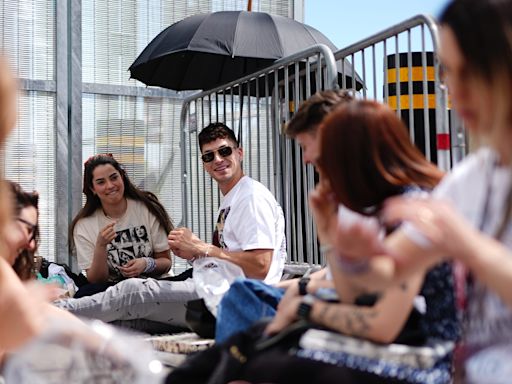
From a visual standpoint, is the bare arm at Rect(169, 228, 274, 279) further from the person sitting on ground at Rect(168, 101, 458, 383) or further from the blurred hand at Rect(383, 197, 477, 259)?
the blurred hand at Rect(383, 197, 477, 259)

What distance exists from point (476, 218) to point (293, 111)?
3322 mm

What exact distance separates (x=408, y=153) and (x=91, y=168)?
356cm

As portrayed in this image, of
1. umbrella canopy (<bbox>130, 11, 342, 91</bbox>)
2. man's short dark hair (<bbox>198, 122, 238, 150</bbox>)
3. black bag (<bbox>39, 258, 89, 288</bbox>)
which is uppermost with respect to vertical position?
umbrella canopy (<bbox>130, 11, 342, 91</bbox>)

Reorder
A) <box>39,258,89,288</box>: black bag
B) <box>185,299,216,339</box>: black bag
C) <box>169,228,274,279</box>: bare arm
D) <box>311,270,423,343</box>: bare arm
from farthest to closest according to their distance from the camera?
<box>39,258,89,288</box>: black bag
<box>169,228,274,279</box>: bare arm
<box>185,299,216,339</box>: black bag
<box>311,270,423,343</box>: bare arm

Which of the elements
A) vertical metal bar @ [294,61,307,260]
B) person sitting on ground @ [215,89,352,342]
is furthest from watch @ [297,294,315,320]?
vertical metal bar @ [294,61,307,260]

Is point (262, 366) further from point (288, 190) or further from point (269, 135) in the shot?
point (269, 135)

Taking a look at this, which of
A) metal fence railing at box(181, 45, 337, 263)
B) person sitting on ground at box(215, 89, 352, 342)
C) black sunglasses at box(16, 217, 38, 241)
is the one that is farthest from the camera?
metal fence railing at box(181, 45, 337, 263)

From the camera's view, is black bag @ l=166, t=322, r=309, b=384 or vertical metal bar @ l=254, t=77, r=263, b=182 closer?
black bag @ l=166, t=322, r=309, b=384

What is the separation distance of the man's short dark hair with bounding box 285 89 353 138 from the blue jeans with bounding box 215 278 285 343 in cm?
60

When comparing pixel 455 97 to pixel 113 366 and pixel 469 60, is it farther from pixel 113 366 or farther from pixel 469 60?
pixel 113 366

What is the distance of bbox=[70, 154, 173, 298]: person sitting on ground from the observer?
527cm

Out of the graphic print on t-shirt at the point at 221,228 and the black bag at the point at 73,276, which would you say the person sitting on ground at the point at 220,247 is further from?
the black bag at the point at 73,276

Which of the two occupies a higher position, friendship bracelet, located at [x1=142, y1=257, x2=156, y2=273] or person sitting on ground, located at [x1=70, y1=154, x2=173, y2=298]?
person sitting on ground, located at [x1=70, y1=154, x2=173, y2=298]

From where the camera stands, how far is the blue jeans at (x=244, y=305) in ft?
9.82
